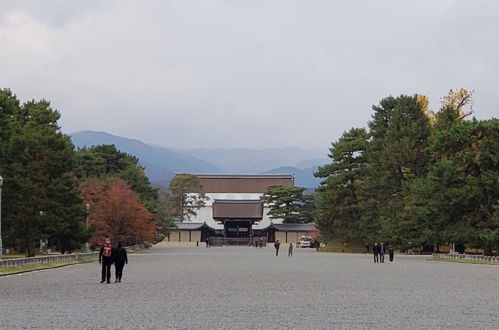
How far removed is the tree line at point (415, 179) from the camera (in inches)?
1821

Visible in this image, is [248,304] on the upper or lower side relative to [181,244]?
lower

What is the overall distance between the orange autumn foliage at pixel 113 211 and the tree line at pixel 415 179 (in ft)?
62.1

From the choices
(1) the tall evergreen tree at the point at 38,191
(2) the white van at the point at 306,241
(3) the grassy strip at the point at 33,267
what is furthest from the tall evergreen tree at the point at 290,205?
(3) the grassy strip at the point at 33,267

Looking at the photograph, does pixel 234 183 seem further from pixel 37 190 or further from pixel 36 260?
pixel 36 260

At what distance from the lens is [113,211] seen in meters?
62.1

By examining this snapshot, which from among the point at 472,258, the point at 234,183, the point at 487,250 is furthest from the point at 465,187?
the point at 234,183

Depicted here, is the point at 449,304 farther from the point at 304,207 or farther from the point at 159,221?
the point at 304,207

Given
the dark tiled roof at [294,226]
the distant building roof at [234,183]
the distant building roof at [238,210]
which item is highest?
the distant building roof at [234,183]

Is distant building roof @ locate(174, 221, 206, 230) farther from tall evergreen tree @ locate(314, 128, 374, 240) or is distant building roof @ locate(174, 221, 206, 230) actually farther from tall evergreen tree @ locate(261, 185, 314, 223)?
tall evergreen tree @ locate(314, 128, 374, 240)

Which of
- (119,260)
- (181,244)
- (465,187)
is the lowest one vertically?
(181,244)

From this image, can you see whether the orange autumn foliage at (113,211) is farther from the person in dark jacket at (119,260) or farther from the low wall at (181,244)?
the low wall at (181,244)

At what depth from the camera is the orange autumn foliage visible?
203 feet

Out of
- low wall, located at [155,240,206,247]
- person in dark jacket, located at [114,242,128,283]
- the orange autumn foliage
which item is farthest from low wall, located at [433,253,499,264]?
low wall, located at [155,240,206,247]

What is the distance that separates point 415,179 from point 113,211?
24664 millimetres
